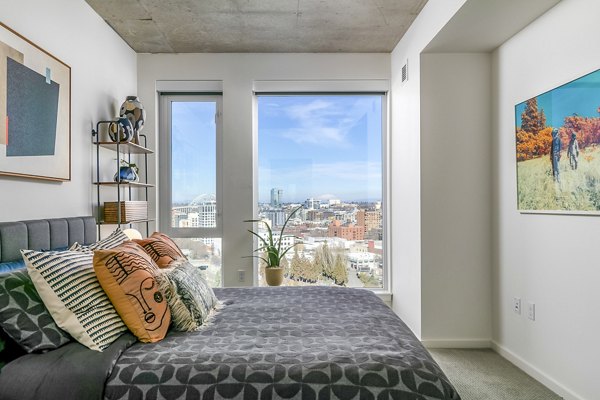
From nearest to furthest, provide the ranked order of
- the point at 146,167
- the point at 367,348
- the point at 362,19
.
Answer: the point at 367,348
the point at 362,19
the point at 146,167

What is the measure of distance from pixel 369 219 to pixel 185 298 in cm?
266

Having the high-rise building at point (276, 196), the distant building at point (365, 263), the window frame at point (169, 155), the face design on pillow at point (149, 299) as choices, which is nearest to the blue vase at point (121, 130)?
the window frame at point (169, 155)

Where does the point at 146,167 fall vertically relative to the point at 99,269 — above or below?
above

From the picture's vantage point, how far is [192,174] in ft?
13.6

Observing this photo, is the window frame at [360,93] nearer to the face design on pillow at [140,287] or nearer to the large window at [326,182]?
the large window at [326,182]

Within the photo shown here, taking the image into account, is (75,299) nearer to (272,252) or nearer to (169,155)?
(272,252)

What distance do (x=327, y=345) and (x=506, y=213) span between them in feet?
6.67

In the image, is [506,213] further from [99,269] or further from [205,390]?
[99,269]

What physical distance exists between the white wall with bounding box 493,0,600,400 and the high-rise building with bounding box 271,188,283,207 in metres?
2.05

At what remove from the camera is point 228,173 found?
13.0 feet

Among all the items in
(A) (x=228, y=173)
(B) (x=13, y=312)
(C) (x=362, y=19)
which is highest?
(C) (x=362, y=19)

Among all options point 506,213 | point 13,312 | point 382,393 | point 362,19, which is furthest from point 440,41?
point 13,312

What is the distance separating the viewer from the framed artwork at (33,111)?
81.8 inches

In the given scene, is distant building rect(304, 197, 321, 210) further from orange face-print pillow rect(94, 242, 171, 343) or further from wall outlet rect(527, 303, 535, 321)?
orange face-print pillow rect(94, 242, 171, 343)
